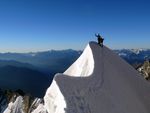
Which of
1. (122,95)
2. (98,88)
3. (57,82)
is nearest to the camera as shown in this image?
(57,82)

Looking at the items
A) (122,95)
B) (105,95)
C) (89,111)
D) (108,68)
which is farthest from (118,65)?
(89,111)

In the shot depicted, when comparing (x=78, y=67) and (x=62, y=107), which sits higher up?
(x=78, y=67)

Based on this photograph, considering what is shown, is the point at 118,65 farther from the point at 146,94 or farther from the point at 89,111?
the point at 89,111

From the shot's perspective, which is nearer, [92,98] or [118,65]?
[92,98]

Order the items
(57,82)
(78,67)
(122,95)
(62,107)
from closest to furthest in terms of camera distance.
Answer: (62,107) < (57,82) < (122,95) < (78,67)
